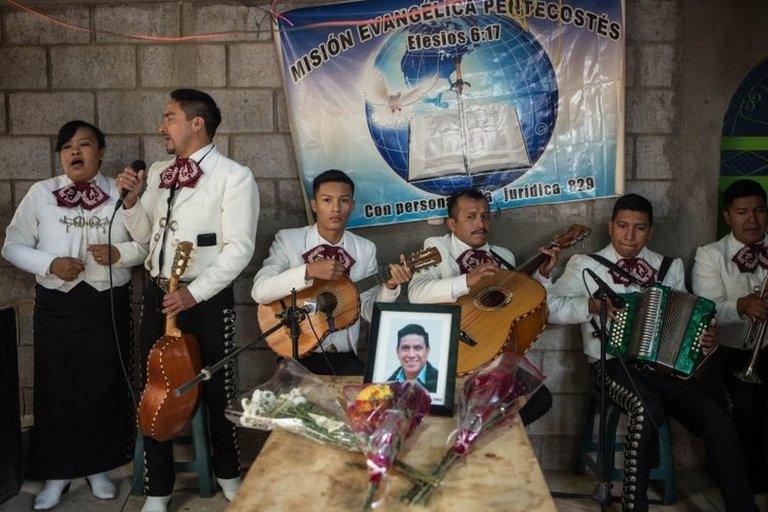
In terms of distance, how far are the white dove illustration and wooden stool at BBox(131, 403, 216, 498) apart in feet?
5.68

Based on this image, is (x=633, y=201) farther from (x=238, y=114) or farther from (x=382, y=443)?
(x=382, y=443)

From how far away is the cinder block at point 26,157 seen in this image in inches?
170

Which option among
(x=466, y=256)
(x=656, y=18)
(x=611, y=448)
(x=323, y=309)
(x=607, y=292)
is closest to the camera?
(x=607, y=292)

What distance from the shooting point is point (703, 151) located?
4227 mm

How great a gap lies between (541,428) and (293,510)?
2.77 metres

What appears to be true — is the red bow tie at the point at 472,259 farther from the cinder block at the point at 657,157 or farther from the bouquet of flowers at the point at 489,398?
the bouquet of flowers at the point at 489,398

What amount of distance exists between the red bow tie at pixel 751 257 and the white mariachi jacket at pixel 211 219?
2371mm

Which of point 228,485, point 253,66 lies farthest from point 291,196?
point 228,485

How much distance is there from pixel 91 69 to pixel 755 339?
3.61 meters

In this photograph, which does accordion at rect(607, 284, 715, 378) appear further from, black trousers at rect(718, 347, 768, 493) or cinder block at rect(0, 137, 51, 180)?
cinder block at rect(0, 137, 51, 180)

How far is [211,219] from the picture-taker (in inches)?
144

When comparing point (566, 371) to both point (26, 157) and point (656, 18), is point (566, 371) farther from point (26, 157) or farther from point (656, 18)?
point (26, 157)

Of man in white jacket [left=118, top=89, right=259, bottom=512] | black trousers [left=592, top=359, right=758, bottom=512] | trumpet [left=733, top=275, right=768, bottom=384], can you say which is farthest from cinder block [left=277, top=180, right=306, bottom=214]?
trumpet [left=733, top=275, right=768, bottom=384]

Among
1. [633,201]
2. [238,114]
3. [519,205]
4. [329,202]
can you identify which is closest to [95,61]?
[238,114]
